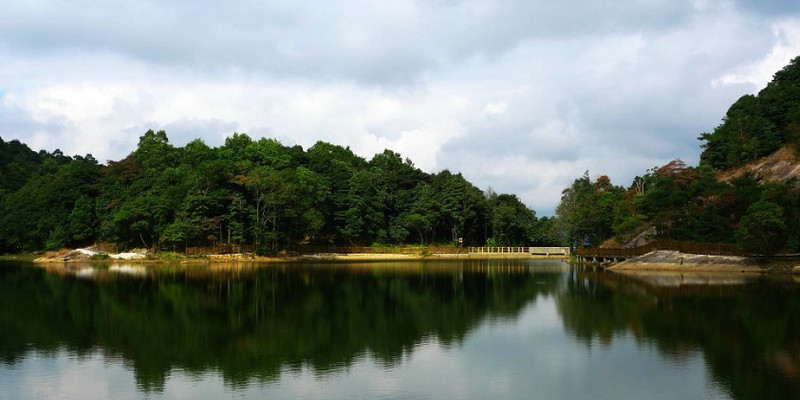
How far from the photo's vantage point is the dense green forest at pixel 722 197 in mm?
39969

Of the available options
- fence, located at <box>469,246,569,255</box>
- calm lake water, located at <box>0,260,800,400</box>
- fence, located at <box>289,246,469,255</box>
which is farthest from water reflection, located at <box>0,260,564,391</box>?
fence, located at <box>469,246,569,255</box>

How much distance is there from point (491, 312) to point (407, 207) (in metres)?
58.1

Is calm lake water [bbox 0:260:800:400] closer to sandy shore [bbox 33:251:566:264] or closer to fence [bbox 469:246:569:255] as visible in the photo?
sandy shore [bbox 33:251:566:264]

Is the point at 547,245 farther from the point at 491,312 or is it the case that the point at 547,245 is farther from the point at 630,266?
the point at 491,312

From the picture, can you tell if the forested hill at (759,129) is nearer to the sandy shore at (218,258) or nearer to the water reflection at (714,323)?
the water reflection at (714,323)

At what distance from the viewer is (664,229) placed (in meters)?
48.6

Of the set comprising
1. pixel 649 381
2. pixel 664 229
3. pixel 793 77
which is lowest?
pixel 649 381

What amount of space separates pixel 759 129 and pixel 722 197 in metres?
21.7

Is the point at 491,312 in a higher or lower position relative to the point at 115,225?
lower

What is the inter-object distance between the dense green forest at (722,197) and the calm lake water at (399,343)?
8.72 metres

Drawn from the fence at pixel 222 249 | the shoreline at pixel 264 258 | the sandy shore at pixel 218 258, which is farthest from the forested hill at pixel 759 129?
the fence at pixel 222 249

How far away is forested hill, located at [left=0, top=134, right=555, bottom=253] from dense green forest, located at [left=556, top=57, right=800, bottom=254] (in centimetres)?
1513

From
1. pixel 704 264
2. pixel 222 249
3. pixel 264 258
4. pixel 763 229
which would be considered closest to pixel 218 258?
pixel 222 249

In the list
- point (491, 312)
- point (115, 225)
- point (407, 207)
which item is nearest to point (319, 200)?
point (407, 207)
